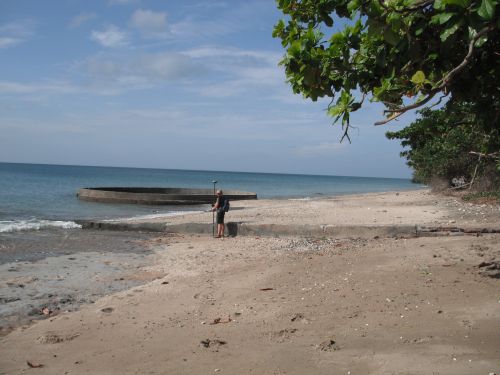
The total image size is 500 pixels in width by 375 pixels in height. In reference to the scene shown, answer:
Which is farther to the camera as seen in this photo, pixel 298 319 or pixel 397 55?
pixel 298 319

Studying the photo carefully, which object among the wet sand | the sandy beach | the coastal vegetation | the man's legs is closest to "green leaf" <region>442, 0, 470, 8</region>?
the coastal vegetation

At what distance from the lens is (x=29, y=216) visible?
22875 millimetres

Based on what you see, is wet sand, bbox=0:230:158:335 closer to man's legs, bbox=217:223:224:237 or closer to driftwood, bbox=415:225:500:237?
man's legs, bbox=217:223:224:237

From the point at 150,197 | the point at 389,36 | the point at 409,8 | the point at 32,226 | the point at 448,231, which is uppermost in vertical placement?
the point at 409,8

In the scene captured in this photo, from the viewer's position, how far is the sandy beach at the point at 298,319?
4438 millimetres

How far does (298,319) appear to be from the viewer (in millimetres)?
5551

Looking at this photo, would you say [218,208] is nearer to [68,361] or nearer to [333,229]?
[333,229]

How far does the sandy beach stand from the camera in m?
4.44

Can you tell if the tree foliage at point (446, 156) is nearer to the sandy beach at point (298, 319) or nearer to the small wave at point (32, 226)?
the sandy beach at point (298, 319)

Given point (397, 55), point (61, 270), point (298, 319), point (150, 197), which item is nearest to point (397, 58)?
point (397, 55)

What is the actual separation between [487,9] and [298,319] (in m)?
3.75

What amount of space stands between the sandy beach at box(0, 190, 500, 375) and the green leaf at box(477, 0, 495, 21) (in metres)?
2.59

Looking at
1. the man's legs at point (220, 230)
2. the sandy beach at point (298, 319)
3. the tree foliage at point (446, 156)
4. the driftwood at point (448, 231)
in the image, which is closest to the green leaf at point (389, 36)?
the sandy beach at point (298, 319)

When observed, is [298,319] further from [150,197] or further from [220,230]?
[150,197]
